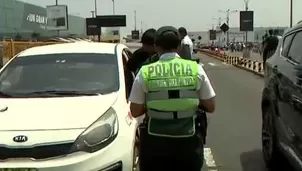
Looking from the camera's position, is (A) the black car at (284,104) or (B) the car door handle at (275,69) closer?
(A) the black car at (284,104)

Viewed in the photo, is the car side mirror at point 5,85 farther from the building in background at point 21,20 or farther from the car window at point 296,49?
the building in background at point 21,20

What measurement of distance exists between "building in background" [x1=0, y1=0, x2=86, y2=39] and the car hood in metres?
63.9

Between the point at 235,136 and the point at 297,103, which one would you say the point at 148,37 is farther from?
the point at 235,136

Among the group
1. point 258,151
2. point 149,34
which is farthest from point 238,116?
point 149,34

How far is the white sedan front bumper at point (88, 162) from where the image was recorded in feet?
15.6

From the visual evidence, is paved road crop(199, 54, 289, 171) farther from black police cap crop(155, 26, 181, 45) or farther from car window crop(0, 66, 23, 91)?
black police cap crop(155, 26, 181, 45)

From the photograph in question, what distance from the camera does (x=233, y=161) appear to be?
776 cm

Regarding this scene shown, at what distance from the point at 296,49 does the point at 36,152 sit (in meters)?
3.15

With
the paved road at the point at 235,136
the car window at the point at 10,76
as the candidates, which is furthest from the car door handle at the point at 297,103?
the car window at the point at 10,76

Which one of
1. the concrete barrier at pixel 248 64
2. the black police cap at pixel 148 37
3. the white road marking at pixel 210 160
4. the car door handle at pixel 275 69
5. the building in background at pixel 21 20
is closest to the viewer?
the car door handle at pixel 275 69

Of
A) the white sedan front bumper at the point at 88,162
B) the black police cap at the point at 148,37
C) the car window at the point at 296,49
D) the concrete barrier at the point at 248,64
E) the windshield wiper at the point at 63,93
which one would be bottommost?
the concrete barrier at the point at 248,64

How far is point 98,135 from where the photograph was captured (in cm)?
505

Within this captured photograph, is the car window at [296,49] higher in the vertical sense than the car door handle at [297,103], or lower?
higher

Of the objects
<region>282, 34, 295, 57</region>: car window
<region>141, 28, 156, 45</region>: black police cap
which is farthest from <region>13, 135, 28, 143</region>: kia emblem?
<region>282, 34, 295, 57</region>: car window
